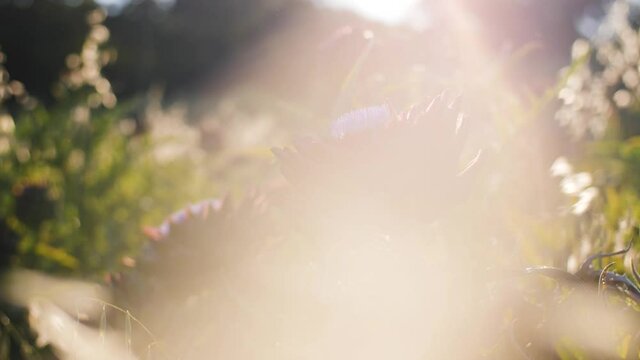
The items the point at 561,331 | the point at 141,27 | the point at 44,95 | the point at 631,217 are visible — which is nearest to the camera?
the point at 561,331

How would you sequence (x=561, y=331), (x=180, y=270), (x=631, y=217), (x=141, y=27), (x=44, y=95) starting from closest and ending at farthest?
(x=561, y=331), (x=631, y=217), (x=180, y=270), (x=44, y=95), (x=141, y=27)

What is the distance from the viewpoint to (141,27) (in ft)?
69.5

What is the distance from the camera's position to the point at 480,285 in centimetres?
56

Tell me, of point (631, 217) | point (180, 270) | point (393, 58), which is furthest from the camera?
point (393, 58)

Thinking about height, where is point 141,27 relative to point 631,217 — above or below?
above

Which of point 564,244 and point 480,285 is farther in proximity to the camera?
point 564,244

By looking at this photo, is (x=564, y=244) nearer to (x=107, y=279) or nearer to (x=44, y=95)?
(x=107, y=279)

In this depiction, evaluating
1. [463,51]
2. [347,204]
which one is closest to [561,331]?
[347,204]

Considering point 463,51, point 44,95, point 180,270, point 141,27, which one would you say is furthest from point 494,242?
point 141,27

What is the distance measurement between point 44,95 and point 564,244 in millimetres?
13852

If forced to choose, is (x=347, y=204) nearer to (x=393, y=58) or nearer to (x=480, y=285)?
(x=480, y=285)

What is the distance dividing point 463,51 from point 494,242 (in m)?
0.50

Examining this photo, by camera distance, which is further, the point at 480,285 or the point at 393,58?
the point at 393,58

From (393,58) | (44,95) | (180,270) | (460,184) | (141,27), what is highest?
(141,27)
